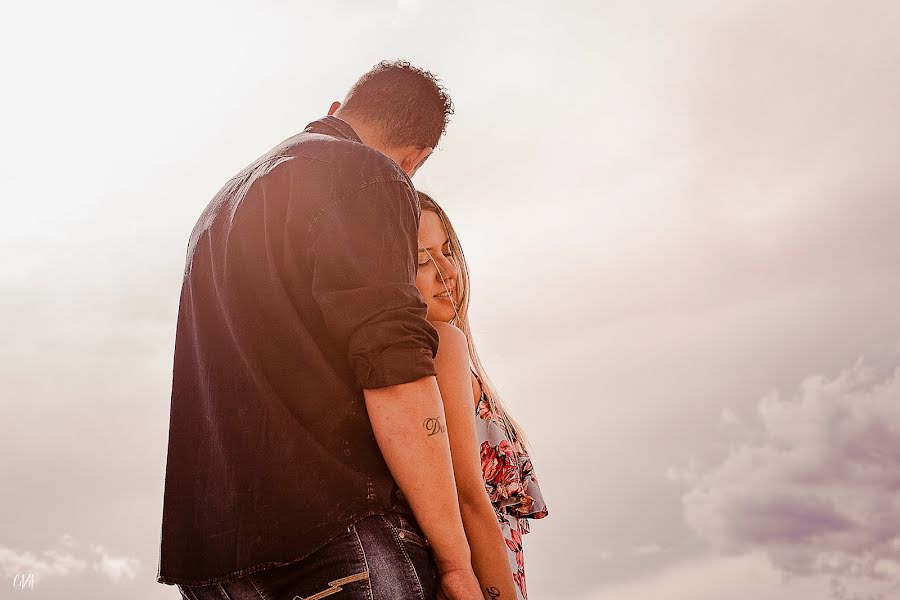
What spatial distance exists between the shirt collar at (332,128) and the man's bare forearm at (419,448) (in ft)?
3.32


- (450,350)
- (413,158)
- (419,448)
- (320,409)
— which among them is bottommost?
(419,448)

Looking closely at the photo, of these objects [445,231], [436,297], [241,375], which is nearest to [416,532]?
[241,375]

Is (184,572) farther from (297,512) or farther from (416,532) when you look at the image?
(416,532)

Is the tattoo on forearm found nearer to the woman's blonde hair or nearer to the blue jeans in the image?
the blue jeans

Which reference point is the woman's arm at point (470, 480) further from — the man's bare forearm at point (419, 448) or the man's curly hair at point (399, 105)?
the man's curly hair at point (399, 105)

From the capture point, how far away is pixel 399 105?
2961 millimetres

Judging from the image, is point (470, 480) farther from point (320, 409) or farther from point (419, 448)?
point (320, 409)

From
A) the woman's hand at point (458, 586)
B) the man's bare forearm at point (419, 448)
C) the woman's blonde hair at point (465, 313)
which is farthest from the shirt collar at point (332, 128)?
the woman's hand at point (458, 586)

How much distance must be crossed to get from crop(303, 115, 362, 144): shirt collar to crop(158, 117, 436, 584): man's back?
9.7 inches

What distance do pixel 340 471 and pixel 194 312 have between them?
75 cm

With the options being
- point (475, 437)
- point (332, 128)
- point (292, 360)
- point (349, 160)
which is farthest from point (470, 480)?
point (332, 128)

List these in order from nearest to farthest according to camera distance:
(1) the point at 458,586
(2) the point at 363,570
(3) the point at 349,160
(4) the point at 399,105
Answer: (2) the point at 363,570 → (1) the point at 458,586 → (3) the point at 349,160 → (4) the point at 399,105

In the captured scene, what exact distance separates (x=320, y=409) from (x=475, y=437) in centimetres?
51

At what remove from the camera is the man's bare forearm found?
1995 mm
